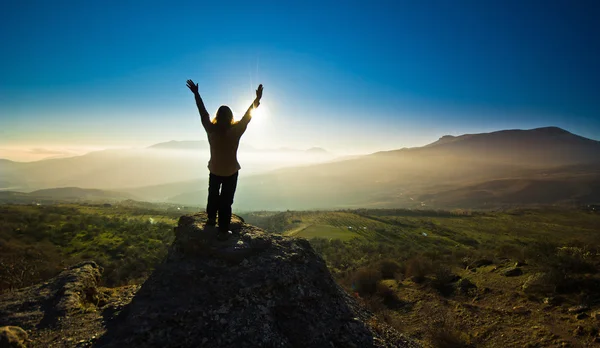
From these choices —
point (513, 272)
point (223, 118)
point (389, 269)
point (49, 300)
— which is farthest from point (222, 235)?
point (389, 269)

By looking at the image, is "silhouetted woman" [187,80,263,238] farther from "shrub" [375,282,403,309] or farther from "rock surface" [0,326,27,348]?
"shrub" [375,282,403,309]

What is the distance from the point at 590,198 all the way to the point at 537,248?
140 m

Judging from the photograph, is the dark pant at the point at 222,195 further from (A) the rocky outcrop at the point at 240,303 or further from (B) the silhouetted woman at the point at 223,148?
(A) the rocky outcrop at the point at 240,303

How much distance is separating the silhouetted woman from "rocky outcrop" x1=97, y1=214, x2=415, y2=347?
681 mm

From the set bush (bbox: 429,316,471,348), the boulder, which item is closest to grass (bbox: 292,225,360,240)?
the boulder

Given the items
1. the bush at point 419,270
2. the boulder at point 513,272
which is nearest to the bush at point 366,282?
the bush at point 419,270

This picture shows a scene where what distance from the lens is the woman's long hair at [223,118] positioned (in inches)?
197

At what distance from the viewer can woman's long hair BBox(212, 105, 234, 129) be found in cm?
501

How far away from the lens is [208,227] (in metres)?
5.46

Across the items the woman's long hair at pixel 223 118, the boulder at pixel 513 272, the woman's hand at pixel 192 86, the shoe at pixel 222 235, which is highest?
the woman's hand at pixel 192 86

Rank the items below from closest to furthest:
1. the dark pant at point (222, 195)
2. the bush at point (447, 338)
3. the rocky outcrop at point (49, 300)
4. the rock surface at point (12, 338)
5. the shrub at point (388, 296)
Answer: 1. the rock surface at point (12, 338)
2. the rocky outcrop at point (49, 300)
3. the dark pant at point (222, 195)
4. the bush at point (447, 338)
5. the shrub at point (388, 296)

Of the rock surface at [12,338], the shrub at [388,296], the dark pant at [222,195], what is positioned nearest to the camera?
the rock surface at [12,338]

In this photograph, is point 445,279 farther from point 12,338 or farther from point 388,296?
point 12,338

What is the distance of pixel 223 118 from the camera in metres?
5.02
